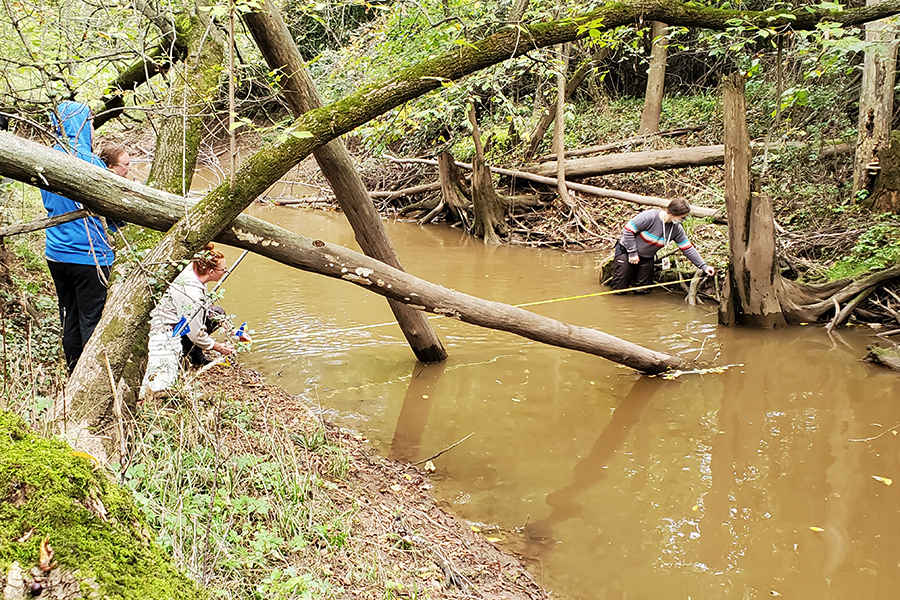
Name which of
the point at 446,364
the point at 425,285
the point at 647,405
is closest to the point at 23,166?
the point at 425,285

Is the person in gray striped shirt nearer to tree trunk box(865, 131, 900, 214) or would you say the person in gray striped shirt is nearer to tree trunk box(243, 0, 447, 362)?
tree trunk box(865, 131, 900, 214)

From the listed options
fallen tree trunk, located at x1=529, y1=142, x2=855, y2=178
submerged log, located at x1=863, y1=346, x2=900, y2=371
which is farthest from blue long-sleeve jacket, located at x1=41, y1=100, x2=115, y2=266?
A: fallen tree trunk, located at x1=529, y1=142, x2=855, y2=178

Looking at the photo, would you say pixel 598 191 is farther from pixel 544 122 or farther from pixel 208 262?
pixel 208 262

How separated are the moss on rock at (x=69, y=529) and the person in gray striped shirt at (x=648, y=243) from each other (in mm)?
7324

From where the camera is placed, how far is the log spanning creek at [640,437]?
3.65 meters

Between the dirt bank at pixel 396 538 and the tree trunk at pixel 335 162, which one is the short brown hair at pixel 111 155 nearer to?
the tree trunk at pixel 335 162

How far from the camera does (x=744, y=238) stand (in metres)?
7.43

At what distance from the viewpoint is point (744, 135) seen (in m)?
7.12

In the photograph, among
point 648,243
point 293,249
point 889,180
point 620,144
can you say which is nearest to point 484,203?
point 620,144

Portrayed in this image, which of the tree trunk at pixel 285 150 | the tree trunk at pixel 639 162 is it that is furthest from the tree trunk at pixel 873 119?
the tree trunk at pixel 285 150

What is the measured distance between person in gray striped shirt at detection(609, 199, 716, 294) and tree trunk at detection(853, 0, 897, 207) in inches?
126

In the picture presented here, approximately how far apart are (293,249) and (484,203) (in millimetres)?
8809

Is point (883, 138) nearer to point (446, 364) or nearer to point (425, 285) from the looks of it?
point (446, 364)

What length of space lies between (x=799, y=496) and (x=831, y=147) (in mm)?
8609
